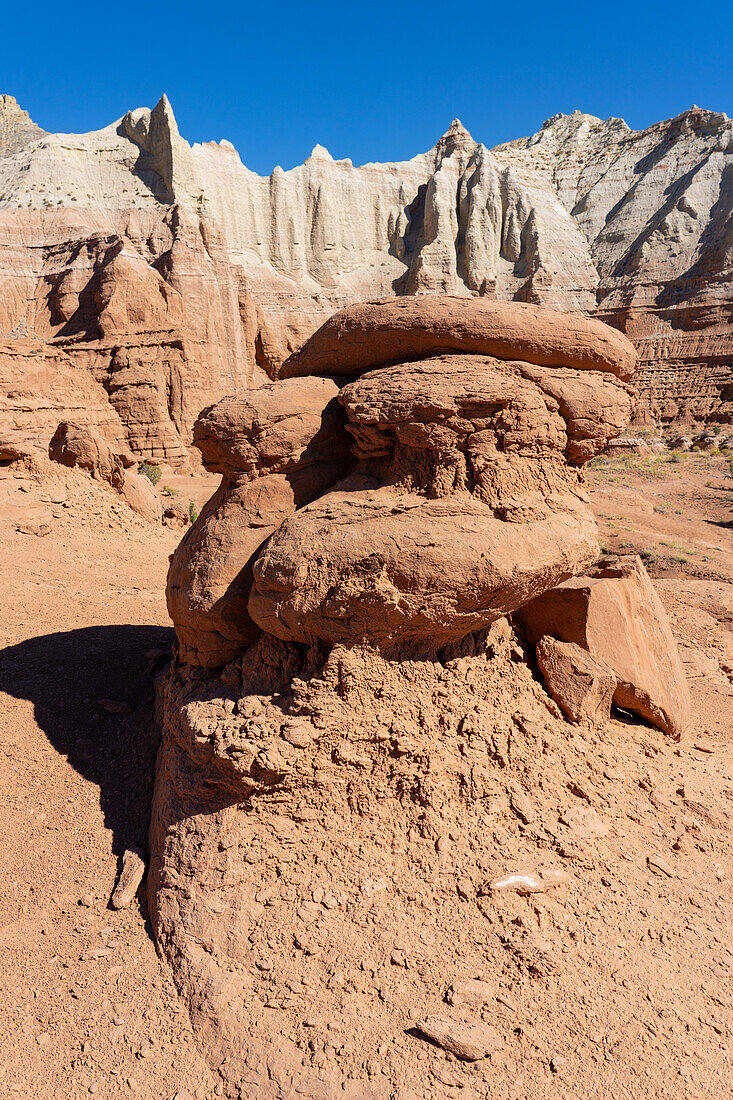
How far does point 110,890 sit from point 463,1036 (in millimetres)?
1969

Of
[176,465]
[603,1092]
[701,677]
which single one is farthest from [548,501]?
[176,465]

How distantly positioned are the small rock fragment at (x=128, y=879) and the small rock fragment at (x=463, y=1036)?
1.64 meters

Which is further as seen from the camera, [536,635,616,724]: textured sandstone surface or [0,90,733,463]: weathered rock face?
[0,90,733,463]: weathered rock face

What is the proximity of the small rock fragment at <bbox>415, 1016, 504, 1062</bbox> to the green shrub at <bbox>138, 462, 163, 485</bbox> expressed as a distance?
18795mm

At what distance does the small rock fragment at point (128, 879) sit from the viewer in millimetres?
3236

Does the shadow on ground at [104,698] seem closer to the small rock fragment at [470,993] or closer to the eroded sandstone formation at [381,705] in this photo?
the eroded sandstone formation at [381,705]

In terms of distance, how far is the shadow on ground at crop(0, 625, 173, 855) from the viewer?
3898mm

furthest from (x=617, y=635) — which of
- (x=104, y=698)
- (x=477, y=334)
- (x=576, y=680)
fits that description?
(x=104, y=698)

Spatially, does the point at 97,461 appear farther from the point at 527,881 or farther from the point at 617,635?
the point at 527,881

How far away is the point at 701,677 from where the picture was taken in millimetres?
5727

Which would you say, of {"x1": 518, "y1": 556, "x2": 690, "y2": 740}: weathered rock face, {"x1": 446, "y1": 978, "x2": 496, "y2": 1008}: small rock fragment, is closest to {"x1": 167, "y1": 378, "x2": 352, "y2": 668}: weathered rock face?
{"x1": 518, "y1": 556, "x2": 690, "y2": 740}: weathered rock face

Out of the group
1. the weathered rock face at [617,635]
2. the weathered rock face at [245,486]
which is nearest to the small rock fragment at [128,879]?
the weathered rock face at [245,486]

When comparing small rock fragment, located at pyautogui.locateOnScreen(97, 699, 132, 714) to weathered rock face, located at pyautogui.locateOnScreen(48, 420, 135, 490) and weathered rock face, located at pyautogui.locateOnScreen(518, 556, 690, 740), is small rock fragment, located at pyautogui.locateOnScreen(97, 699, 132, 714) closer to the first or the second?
weathered rock face, located at pyautogui.locateOnScreen(518, 556, 690, 740)

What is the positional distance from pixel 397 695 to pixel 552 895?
1190mm
